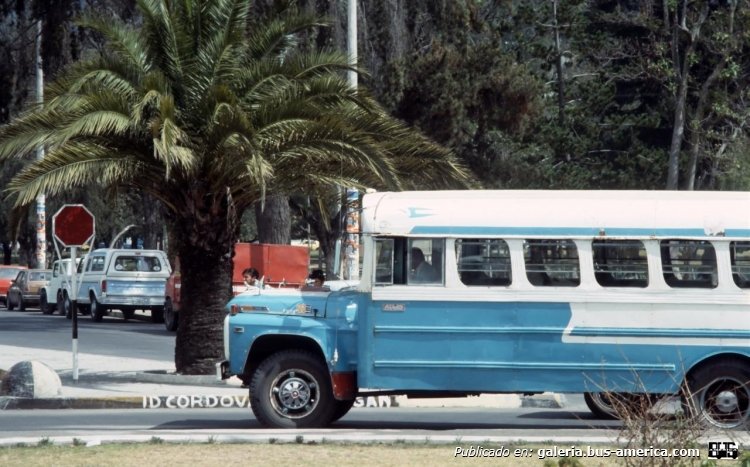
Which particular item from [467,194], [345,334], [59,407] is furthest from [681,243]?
[59,407]

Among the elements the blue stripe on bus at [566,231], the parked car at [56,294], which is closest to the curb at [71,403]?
the blue stripe on bus at [566,231]

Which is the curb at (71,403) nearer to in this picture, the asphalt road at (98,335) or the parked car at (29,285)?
the asphalt road at (98,335)

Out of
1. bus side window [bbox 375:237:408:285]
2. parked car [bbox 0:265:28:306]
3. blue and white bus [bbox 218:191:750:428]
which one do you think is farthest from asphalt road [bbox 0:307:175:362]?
parked car [bbox 0:265:28:306]

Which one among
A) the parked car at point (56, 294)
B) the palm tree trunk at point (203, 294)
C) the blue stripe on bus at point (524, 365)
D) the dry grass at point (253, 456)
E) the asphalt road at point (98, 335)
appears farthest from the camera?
the parked car at point (56, 294)

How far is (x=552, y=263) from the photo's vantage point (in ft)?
43.4

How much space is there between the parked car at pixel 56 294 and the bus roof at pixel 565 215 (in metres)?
29.2

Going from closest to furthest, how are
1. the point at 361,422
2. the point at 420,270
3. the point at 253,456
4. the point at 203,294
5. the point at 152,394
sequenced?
1. the point at 253,456
2. the point at 420,270
3. the point at 361,422
4. the point at 152,394
5. the point at 203,294

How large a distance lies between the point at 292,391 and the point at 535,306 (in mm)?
2681

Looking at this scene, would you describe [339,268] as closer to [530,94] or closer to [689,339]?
[689,339]

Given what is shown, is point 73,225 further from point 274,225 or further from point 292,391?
point 274,225

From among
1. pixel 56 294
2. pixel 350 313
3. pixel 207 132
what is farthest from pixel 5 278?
pixel 350 313

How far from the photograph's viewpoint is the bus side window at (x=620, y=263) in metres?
13.2

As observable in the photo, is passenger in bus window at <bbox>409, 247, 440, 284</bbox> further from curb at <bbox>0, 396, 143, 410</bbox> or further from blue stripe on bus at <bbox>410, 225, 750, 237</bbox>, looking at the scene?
curb at <bbox>0, 396, 143, 410</bbox>

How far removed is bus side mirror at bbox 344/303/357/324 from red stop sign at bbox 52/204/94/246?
7.52 meters
